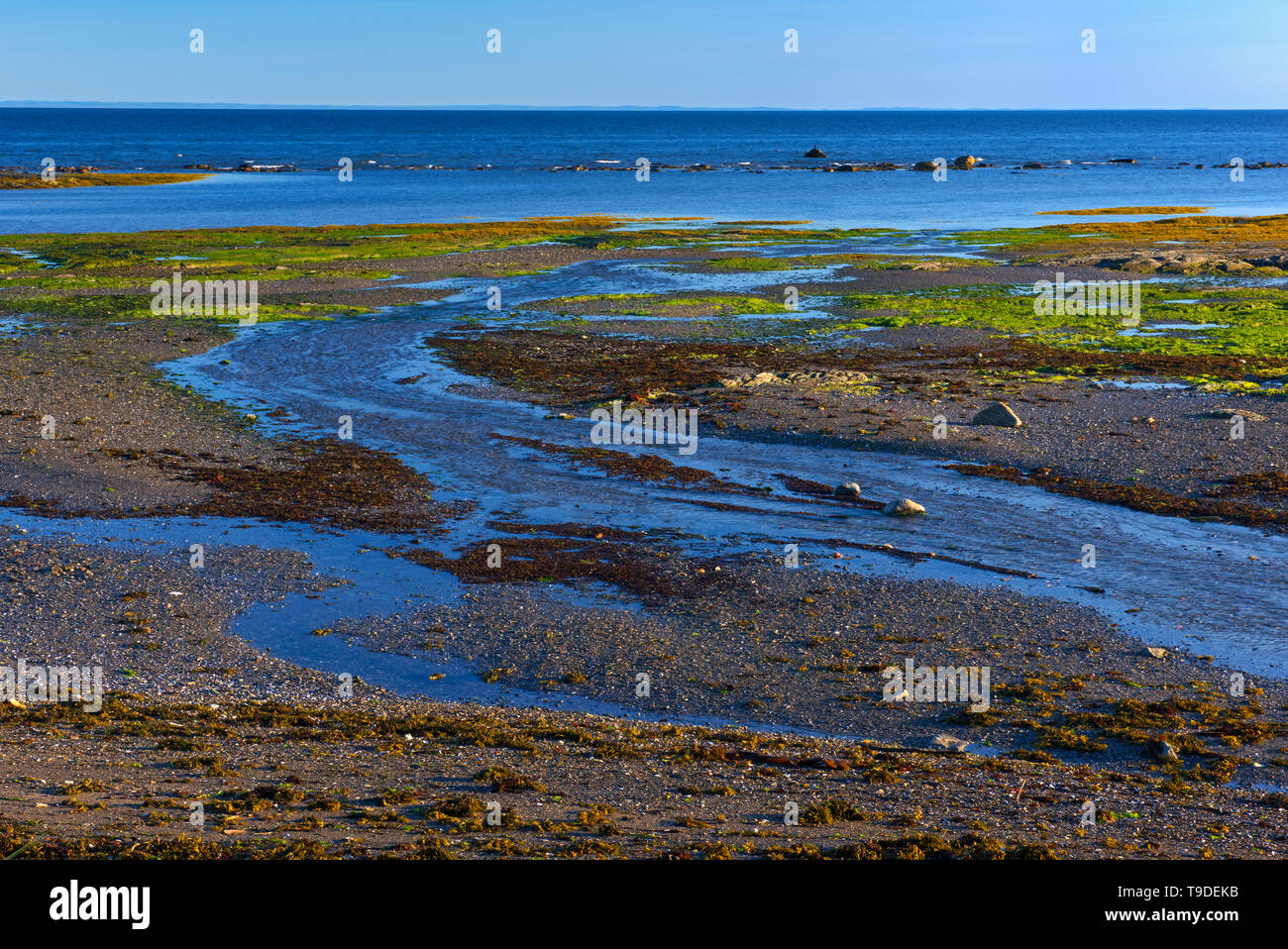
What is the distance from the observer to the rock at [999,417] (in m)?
23.9

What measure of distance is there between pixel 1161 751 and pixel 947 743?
1953 mm

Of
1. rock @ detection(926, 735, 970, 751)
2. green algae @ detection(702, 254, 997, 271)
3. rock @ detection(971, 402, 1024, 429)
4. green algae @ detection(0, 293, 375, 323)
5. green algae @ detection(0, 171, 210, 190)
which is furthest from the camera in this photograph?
green algae @ detection(0, 171, 210, 190)

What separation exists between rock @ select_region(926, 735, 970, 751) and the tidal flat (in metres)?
0.03

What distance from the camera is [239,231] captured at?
64.5 meters

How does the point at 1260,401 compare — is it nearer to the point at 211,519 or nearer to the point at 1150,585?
the point at 1150,585

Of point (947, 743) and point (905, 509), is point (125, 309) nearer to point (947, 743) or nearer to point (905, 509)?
point (905, 509)

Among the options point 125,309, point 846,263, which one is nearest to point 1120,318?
point 846,263

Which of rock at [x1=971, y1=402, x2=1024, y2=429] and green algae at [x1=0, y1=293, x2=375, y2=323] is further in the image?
green algae at [x1=0, y1=293, x2=375, y2=323]

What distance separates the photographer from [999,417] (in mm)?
24016

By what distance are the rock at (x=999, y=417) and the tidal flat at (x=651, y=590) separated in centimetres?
33

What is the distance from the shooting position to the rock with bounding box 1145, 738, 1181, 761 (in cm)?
1101

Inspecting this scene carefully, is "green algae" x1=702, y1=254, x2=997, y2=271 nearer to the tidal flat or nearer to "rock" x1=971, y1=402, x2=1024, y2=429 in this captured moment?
the tidal flat

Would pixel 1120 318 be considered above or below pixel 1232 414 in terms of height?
above

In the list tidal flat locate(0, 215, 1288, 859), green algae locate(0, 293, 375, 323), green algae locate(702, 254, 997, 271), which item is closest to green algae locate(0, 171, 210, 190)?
green algae locate(0, 293, 375, 323)
